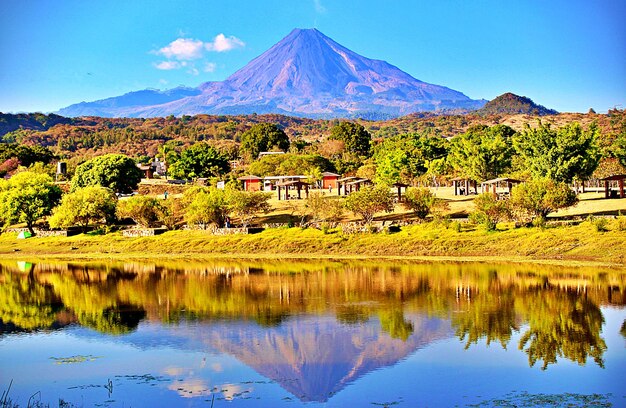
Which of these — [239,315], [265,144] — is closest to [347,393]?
[239,315]

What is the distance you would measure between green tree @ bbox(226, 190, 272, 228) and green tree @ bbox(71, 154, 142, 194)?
26743mm

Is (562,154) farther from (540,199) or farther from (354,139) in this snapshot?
(354,139)

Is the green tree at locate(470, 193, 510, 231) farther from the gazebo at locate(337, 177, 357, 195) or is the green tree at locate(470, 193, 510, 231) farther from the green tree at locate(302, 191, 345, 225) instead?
the gazebo at locate(337, 177, 357, 195)

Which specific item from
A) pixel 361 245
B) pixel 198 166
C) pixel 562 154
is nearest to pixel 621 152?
pixel 562 154

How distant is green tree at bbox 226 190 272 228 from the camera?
7294cm

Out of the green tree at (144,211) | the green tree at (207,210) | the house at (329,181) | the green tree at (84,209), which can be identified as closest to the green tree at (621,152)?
the house at (329,181)

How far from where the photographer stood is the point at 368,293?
4453cm

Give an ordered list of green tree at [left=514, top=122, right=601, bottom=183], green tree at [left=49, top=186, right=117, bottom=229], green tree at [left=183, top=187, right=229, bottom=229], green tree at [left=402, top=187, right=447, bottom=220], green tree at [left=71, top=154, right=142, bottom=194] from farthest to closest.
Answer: green tree at [left=71, top=154, right=142, bottom=194] < green tree at [left=49, top=186, right=117, bottom=229] < green tree at [left=514, top=122, right=601, bottom=183] < green tree at [left=183, top=187, right=229, bottom=229] < green tree at [left=402, top=187, right=447, bottom=220]

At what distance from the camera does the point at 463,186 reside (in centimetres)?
9206

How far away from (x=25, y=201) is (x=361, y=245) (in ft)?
118

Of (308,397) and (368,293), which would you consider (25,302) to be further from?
(308,397)

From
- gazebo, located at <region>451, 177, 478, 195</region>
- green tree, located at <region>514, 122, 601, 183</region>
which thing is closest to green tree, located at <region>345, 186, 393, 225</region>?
green tree, located at <region>514, 122, 601, 183</region>

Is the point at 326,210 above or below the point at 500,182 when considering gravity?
below

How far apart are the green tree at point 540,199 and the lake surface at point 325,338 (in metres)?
10.8
